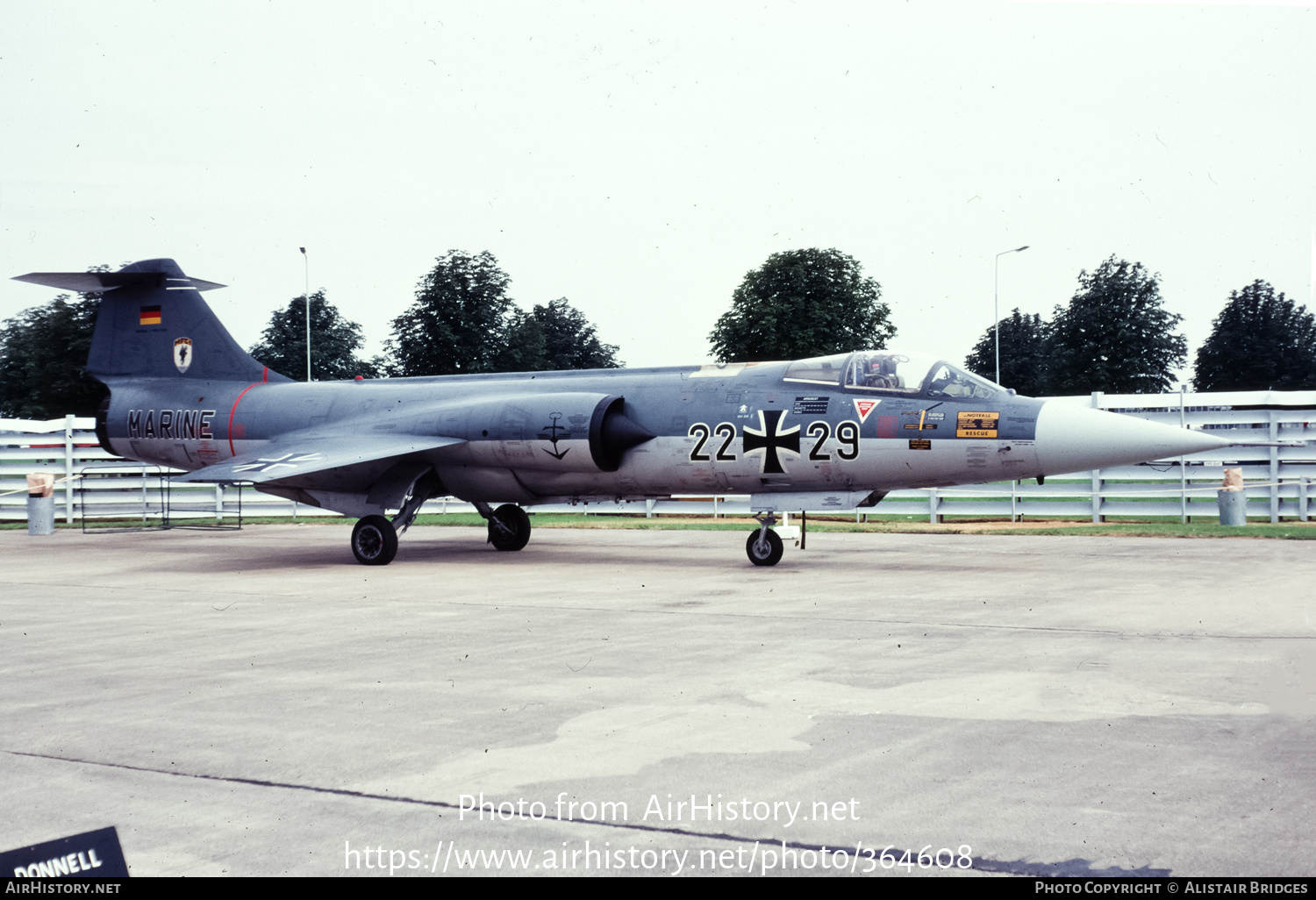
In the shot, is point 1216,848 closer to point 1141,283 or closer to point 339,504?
point 339,504

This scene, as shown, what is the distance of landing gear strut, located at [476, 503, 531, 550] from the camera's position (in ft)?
56.3

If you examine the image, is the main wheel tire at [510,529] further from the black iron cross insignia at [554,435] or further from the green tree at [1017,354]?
the green tree at [1017,354]

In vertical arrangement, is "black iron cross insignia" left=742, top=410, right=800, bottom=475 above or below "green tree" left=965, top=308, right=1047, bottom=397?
below

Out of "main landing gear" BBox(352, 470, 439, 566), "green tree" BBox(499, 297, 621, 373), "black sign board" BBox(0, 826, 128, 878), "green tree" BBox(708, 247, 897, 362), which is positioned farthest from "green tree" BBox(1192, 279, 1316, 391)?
"black sign board" BBox(0, 826, 128, 878)

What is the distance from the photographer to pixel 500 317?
57.3 metres

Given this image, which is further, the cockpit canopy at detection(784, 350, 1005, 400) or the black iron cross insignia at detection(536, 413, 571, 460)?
the black iron cross insignia at detection(536, 413, 571, 460)

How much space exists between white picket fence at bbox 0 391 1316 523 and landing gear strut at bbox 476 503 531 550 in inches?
135

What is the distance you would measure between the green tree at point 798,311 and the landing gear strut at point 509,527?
38.1 m

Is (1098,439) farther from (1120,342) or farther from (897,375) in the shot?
(1120,342)

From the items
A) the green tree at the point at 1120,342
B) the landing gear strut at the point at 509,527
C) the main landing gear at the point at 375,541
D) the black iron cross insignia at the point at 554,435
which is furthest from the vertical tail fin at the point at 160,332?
the green tree at the point at 1120,342

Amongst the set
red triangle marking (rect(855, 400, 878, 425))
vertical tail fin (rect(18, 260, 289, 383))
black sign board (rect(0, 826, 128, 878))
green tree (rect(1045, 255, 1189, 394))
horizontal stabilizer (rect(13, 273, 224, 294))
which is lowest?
black sign board (rect(0, 826, 128, 878))

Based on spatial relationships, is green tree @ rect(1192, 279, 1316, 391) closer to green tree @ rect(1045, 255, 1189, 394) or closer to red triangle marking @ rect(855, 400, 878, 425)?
green tree @ rect(1045, 255, 1189, 394)

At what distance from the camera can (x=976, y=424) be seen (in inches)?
506

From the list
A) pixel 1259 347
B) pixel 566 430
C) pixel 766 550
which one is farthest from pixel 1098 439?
pixel 1259 347
